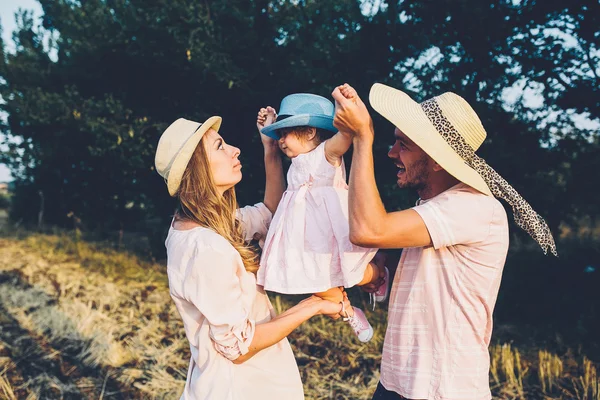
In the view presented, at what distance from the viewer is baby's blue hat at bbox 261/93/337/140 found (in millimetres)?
2426

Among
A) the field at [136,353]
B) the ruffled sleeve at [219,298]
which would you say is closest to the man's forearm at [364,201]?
the ruffled sleeve at [219,298]

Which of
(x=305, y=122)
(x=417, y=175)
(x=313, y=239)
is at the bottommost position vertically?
(x=313, y=239)

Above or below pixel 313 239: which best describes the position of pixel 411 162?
above

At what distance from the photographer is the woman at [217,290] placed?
1.90m

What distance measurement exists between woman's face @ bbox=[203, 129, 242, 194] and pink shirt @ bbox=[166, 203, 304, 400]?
1.15 feet

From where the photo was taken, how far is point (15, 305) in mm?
6605

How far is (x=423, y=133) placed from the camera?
72.3 inches

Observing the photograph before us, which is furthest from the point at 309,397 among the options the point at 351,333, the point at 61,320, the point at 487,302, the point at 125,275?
the point at 125,275

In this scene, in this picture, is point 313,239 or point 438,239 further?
point 313,239

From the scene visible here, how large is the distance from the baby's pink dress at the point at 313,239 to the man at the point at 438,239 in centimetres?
32

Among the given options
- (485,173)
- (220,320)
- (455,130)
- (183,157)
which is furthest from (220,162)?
(485,173)

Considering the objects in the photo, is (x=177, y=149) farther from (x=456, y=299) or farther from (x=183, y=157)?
(x=456, y=299)

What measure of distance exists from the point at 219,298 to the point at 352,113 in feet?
2.95

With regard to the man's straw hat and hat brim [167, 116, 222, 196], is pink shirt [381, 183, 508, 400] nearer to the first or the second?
the man's straw hat
